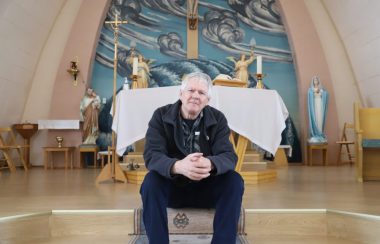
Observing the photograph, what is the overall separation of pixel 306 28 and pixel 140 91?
5.52 meters

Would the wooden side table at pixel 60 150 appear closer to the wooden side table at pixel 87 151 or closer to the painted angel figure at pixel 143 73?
the wooden side table at pixel 87 151

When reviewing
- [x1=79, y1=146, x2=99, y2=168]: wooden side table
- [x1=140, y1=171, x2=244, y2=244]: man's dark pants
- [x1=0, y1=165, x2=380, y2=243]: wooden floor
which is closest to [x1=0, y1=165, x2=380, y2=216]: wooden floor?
[x1=0, y1=165, x2=380, y2=243]: wooden floor

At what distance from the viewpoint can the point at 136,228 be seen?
259cm

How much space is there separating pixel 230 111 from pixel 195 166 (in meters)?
2.16

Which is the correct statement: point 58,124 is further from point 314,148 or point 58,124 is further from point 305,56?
point 305,56

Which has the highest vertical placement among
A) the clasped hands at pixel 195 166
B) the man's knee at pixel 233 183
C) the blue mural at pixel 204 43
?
the blue mural at pixel 204 43

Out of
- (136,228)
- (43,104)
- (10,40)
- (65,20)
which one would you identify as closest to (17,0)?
(10,40)

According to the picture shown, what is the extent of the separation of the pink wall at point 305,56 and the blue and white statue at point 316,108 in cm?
24

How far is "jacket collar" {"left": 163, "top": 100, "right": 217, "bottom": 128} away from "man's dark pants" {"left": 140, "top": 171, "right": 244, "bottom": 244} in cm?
29

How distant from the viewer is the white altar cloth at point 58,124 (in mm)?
7676

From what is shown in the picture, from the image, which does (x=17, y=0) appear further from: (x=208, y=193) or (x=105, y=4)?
(x=208, y=193)

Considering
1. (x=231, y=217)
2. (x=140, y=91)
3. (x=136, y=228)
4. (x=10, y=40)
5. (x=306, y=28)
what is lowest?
(x=136, y=228)

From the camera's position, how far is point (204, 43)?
8.49m

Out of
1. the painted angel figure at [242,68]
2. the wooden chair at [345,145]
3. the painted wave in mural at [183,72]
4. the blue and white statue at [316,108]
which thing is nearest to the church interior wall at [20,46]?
the painted wave in mural at [183,72]
